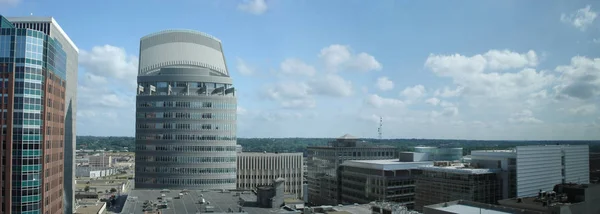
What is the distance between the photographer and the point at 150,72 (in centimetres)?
19288

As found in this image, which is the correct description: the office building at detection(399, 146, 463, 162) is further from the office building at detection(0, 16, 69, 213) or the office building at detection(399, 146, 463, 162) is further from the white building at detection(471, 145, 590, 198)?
the office building at detection(0, 16, 69, 213)

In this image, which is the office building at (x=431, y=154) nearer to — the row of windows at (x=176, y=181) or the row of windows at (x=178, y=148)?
the row of windows at (x=178, y=148)

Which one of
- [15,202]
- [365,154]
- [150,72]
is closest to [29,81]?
[15,202]

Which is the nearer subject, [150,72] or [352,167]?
[352,167]

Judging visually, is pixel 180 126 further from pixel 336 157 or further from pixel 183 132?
pixel 336 157

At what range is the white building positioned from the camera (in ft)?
405

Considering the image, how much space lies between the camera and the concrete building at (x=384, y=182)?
15238 centimetres

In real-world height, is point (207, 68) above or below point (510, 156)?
above

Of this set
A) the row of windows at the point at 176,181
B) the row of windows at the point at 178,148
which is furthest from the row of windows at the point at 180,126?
the row of windows at the point at 176,181

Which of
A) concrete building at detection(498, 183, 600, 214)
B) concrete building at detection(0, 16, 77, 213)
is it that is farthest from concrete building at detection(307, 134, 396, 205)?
concrete building at detection(0, 16, 77, 213)

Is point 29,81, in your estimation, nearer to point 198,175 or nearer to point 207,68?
point 198,175

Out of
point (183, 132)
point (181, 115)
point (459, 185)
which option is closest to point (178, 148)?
Answer: point (183, 132)

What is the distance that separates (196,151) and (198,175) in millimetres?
8461

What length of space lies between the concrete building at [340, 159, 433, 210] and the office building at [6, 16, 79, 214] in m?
87.2
